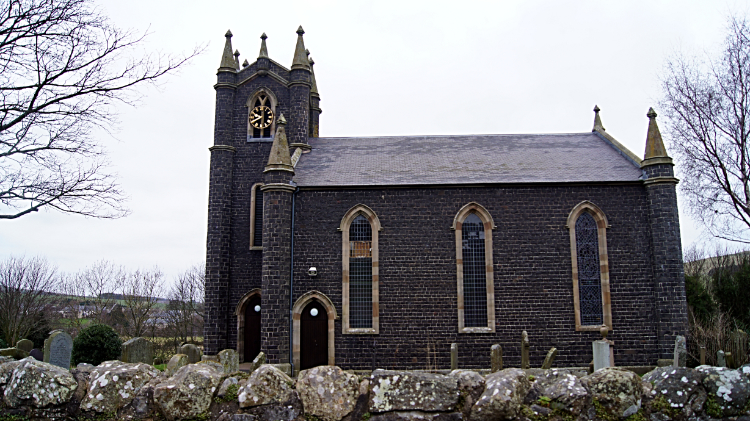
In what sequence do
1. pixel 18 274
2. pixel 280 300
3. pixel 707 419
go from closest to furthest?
pixel 707 419 → pixel 280 300 → pixel 18 274

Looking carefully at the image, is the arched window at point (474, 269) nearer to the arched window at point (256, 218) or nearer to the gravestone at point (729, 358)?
the gravestone at point (729, 358)

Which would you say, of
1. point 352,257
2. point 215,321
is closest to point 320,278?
point 352,257

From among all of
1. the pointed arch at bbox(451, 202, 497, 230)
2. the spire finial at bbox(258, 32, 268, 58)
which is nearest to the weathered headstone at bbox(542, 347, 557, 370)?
the pointed arch at bbox(451, 202, 497, 230)

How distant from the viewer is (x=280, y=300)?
18.5 metres

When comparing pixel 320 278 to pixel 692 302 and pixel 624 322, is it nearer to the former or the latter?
pixel 624 322

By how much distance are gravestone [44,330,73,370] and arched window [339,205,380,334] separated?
861 cm

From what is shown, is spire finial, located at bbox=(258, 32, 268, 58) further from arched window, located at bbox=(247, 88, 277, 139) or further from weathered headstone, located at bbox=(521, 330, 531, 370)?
weathered headstone, located at bbox=(521, 330, 531, 370)

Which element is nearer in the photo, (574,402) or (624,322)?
(574,402)

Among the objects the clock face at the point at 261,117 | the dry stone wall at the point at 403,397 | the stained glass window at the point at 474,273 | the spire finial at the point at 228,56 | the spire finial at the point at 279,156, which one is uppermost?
the spire finial at the point at 228,56

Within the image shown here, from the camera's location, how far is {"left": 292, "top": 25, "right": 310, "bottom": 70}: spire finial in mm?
23609

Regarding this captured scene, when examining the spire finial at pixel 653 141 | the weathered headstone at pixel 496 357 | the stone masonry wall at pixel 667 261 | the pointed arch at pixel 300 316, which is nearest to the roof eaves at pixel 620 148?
the spire finial at pixel 653 141

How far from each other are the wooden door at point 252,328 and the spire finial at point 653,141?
644 inches

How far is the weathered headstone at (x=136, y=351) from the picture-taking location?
48.0 feet

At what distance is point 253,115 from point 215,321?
9.11m
